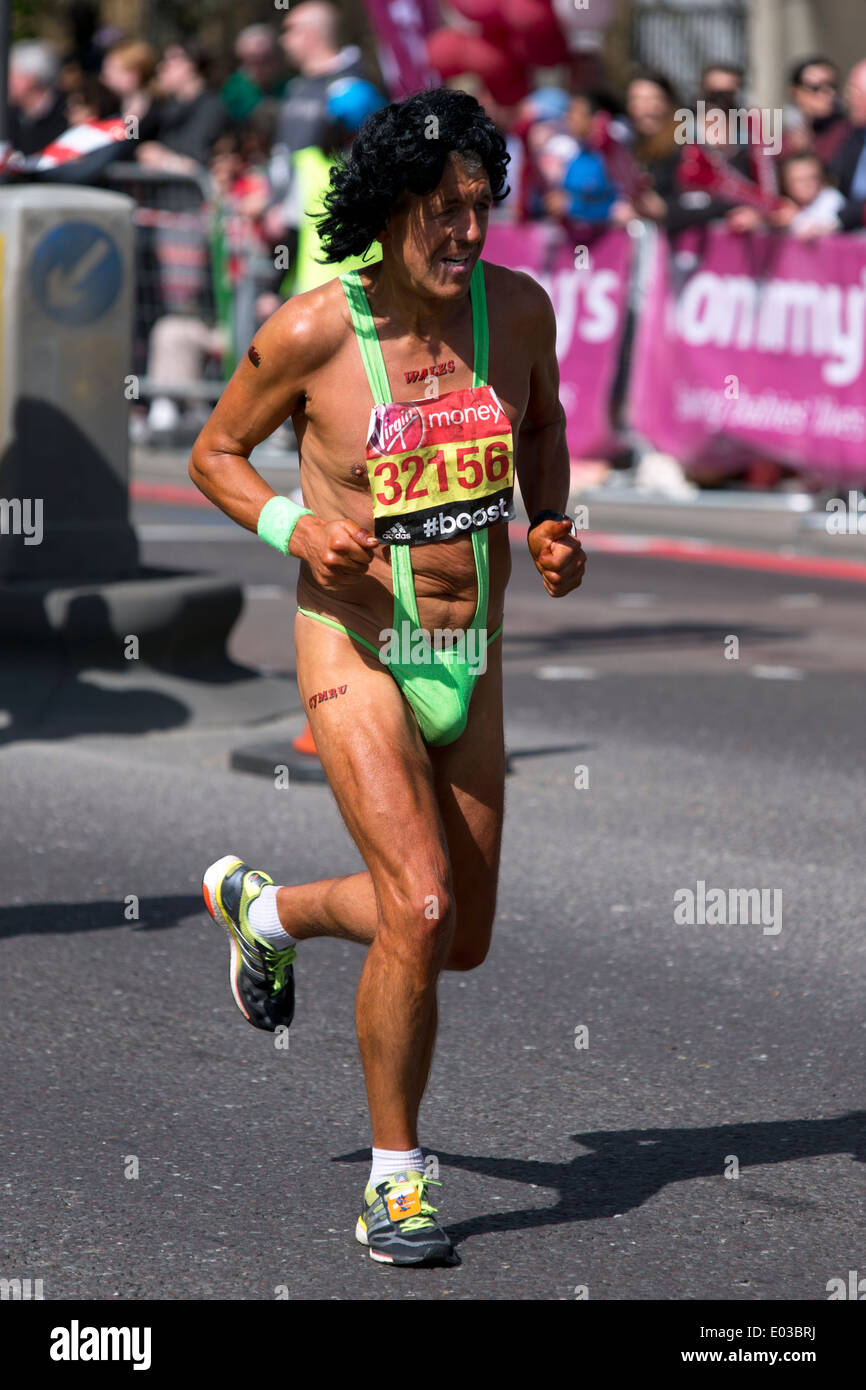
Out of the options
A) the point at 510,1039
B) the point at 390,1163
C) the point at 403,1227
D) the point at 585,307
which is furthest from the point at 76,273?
the point at 585,307

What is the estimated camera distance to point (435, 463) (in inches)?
163

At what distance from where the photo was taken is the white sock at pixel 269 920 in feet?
14.9

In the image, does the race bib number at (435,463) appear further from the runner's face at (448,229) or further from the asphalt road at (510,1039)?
the asphalt road at (510,1039)

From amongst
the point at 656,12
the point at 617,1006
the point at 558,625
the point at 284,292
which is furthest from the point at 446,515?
the point at 656,12

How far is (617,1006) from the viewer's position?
559 cm

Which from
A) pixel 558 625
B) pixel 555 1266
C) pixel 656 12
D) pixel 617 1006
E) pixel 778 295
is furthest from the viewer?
pixel 656 12

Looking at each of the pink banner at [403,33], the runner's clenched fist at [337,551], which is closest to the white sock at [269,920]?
the runner's clenched fist at [337,551]

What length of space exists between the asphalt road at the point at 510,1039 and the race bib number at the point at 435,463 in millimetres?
1266

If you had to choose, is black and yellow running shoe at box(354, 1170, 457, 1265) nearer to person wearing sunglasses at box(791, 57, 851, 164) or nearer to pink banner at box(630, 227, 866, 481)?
pink banner at box(630, 227, 866, 481)

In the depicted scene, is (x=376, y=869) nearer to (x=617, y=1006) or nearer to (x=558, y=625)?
(x=617, y=1006)

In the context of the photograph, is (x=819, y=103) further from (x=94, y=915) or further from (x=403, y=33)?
(x=94, y=915)

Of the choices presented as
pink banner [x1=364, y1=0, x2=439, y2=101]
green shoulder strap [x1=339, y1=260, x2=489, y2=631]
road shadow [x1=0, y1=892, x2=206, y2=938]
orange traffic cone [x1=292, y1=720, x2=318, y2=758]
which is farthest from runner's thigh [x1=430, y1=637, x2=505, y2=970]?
pink banner [x1=364, y1=0, x2=439, y2=101]
